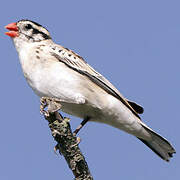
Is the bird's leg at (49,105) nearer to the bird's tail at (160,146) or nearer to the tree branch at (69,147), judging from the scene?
the tree branch at (69,147)

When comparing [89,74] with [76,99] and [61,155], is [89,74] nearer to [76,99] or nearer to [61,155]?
[76,99]

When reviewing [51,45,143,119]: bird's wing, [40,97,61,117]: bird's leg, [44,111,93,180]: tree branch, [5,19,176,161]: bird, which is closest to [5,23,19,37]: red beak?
[5,19,176,161]: bird

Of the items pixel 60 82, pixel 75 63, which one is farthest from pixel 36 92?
pixel 75 63

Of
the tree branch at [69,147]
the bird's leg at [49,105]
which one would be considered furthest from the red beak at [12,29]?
the tree branch at [69,147]

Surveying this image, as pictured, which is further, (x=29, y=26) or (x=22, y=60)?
(x=29, y=26)

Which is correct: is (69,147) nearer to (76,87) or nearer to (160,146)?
(76,87)
